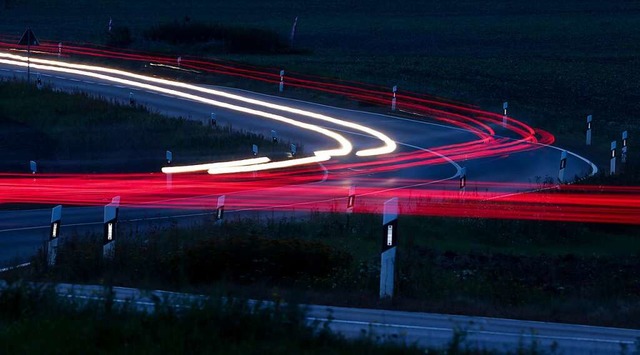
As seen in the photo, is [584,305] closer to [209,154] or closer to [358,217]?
[358,217]

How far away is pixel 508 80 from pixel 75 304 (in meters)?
46.9

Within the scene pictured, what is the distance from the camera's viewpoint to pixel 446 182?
1007 inches

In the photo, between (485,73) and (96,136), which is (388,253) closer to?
(96,136)

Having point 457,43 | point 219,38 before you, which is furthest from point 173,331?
point 457,43

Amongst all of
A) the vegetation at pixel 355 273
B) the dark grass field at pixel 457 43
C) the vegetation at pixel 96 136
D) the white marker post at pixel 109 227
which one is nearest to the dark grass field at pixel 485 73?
the vegetation at pixel 355 273

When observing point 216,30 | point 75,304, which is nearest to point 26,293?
point 75,304

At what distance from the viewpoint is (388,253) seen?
11984 mm

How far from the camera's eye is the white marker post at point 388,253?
38.9ft

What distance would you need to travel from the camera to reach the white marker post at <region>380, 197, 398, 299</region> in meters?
11.9

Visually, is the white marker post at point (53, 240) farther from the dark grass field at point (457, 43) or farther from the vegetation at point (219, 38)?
the vegetation at point (219, 38)

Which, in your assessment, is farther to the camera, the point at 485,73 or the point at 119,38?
the point at 119,38

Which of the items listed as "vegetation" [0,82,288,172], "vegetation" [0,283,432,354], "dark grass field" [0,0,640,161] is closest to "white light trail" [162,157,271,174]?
"vegetation" [0,82,288,172]

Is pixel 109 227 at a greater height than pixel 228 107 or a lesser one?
lesser

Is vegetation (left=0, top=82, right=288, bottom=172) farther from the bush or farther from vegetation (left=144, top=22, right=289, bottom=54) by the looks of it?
vegetation (left=144, top=22, right=289, bottom=54)
